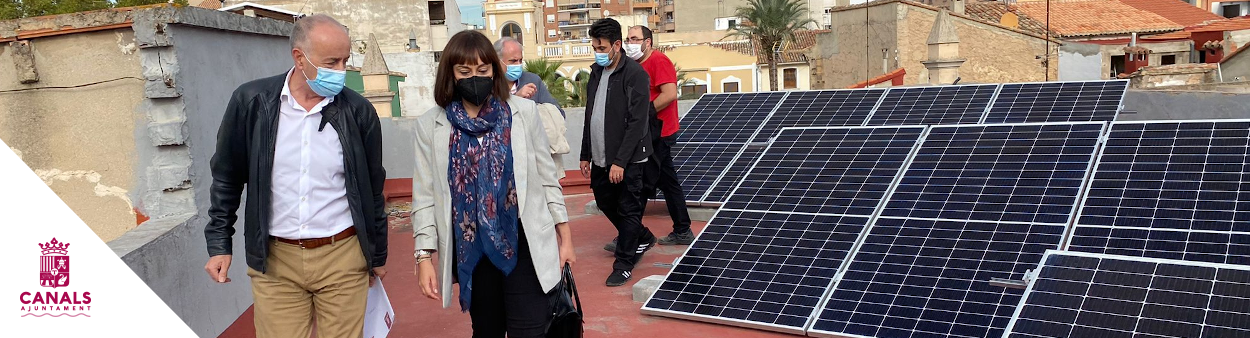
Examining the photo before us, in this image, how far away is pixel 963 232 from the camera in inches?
222

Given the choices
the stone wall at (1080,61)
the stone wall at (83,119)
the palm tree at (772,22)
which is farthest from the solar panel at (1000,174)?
the palm tree at (772,22)

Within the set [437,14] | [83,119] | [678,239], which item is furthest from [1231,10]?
[83,119]

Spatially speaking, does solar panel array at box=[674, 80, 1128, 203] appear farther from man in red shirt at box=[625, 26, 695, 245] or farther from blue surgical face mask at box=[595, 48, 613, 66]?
blue surgical face mask at box=[595, 48, 613, 66]

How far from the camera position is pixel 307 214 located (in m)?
3.64

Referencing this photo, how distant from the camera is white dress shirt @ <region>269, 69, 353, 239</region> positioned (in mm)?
3621

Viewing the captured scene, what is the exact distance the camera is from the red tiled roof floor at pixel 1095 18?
37.4 metres

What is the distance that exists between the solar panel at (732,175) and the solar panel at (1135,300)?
4333mm

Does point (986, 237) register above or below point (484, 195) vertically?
below

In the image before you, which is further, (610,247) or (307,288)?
(610,247)

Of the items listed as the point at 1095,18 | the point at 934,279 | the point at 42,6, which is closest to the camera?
the point at 934,279

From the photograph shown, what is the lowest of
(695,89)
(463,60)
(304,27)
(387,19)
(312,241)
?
(695,89)

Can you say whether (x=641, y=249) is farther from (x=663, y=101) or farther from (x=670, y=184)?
(x=663, y=101)

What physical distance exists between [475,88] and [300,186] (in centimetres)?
72

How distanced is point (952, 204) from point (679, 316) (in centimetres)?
175
